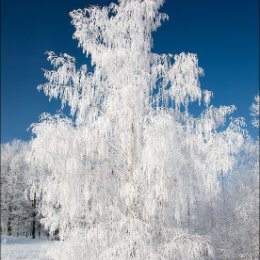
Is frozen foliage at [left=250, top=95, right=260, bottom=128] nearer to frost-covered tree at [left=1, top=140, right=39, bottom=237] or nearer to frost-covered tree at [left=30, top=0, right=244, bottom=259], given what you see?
frost-covered tree at [left=30, top=0, right=244, bottom=259]

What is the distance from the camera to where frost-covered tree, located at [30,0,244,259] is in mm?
10664

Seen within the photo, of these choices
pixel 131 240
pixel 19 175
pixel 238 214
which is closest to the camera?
pixel 131 240

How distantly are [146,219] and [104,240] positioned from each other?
130 centimetres

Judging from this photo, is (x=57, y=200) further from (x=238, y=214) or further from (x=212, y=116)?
(x=238, y=214)

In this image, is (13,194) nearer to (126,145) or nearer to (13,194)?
(13,194)

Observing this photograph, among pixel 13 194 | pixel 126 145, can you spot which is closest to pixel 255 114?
pixel 126 145

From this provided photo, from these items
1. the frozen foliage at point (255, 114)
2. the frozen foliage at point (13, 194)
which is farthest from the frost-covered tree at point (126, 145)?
the frozen foliage at point (13, 194)

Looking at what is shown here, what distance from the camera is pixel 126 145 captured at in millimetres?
11562

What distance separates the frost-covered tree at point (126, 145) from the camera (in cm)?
1066

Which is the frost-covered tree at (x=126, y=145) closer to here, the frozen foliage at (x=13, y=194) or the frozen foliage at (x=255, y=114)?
the frozen foliage at (x=255, y=114)

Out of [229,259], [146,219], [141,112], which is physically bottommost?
[229,259]

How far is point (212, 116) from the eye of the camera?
1227 centimetres

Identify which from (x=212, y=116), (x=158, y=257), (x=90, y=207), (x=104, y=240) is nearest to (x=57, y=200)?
(x=90, y=207)

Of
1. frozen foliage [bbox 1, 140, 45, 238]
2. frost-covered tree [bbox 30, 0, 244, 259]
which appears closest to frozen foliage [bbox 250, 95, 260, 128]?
frost-covered tree [bbox 30, 0, 244, 259]
